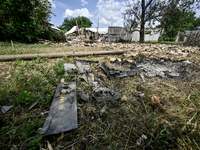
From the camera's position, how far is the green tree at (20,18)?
588 centimetres

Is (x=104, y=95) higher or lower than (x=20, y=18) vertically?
lower

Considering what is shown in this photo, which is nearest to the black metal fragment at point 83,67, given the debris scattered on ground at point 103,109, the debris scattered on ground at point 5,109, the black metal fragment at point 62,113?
the black metal fragment at point 62,113

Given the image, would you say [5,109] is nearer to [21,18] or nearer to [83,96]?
[83,96]

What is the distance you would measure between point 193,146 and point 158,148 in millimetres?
345

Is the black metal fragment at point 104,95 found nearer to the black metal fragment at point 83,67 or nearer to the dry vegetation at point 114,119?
the dry vegetation at point 114,119

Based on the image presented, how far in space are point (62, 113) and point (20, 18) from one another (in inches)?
333

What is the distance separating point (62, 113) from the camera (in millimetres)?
1210

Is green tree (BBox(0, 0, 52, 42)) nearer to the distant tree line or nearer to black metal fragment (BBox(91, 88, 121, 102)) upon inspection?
the distant tree line

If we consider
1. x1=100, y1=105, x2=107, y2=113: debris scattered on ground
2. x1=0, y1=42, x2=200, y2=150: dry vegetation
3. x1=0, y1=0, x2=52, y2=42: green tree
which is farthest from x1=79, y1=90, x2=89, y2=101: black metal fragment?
x1=0, y1=0, x2=52, y2=42: green tree

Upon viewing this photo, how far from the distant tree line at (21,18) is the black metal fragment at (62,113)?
288 inches

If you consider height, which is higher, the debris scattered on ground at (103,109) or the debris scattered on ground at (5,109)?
the debris scattered on ground at (5,109)

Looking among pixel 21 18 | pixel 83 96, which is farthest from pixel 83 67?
pixel 21 18

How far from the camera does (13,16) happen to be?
608 centimetres

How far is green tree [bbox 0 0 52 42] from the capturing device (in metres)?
5.88
